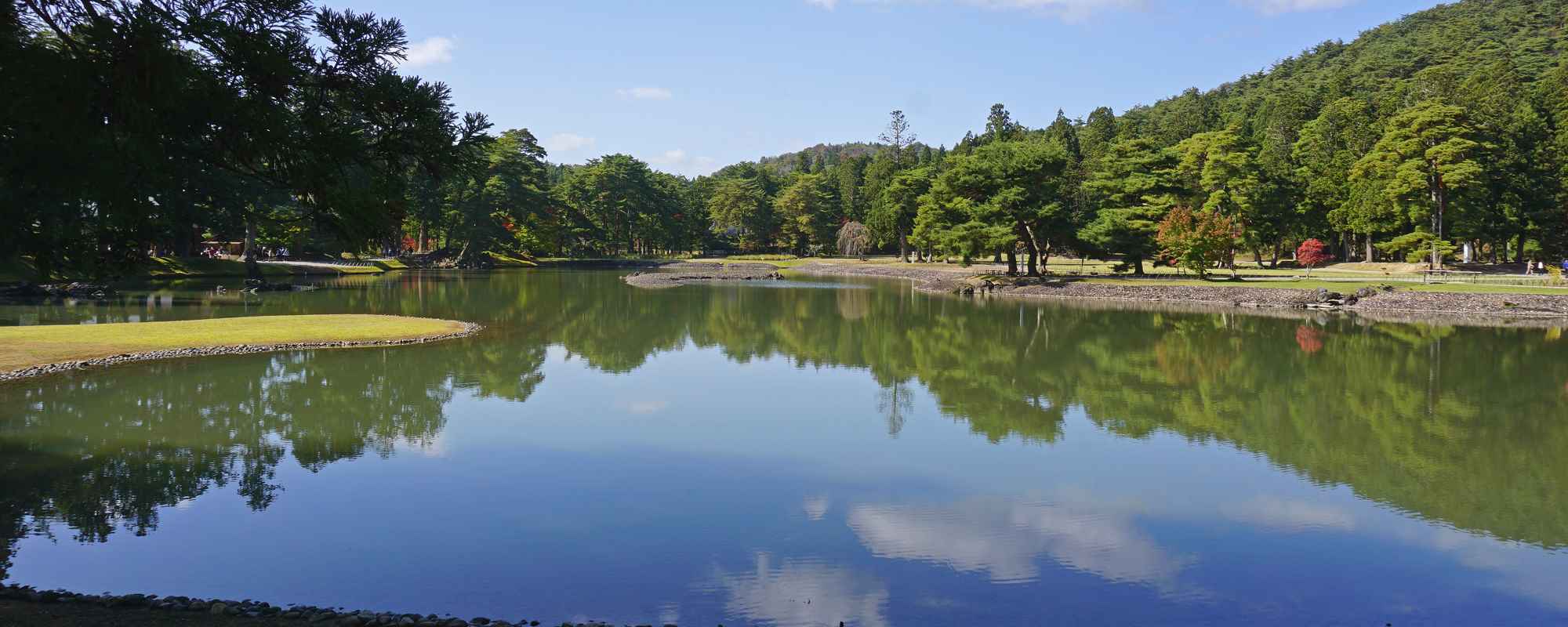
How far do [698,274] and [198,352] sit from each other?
42204 mm

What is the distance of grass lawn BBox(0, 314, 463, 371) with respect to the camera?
58.0 ft

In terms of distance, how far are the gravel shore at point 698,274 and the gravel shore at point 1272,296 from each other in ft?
41.4

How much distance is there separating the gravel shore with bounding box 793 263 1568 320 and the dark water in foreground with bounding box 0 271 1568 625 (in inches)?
487

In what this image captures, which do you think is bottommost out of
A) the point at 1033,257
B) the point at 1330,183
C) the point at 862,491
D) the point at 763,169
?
the point at 862,491

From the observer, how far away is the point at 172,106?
17.5ft

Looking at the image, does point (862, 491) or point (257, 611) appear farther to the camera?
point (862, 491)

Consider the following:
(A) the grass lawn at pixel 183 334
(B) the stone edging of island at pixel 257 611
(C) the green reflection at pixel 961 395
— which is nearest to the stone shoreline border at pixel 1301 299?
(C) the green reflection at pixel 961 395

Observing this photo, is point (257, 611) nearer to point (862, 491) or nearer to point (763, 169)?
point (862, 491)

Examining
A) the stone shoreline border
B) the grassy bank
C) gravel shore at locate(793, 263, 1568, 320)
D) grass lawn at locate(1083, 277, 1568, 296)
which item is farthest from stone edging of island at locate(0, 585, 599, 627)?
grass lawn at locate(1083, 277, 1568, 296)

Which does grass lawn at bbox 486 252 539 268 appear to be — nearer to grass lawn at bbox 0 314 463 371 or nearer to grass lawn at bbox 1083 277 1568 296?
grass lawn at bbox 1083 277 1568 296

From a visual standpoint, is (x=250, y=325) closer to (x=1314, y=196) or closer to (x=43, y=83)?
(x=43, y=83)

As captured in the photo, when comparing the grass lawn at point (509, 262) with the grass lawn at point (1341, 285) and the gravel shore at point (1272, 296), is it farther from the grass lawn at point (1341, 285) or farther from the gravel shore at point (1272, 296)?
the grass lawn at point (1341, 285)

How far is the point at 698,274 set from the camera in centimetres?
6041

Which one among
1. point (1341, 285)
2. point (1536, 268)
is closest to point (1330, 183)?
point (1536, 268)
